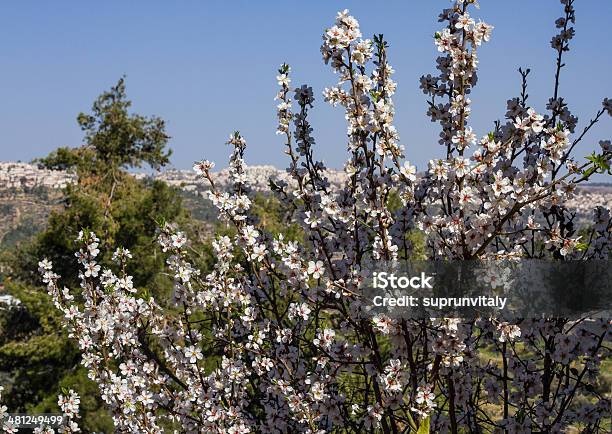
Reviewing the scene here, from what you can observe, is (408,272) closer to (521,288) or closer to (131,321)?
(521,288)

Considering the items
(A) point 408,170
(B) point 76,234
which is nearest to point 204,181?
(A) point 408,170

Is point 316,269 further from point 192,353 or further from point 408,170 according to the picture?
point 192,353

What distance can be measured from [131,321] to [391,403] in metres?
1.69

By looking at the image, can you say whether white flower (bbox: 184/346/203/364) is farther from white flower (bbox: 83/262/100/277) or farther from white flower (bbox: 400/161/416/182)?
white flower (bbox: 400/161/416/182)

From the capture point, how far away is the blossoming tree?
2.81 meters

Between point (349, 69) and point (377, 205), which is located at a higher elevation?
point (349, 69)

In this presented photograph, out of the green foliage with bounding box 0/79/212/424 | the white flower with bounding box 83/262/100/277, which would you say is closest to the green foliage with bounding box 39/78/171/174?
the green foliage with bounding box 0/79/212/424

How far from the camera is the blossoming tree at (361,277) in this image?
281 cm

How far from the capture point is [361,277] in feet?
9.57

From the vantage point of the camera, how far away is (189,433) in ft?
11.9

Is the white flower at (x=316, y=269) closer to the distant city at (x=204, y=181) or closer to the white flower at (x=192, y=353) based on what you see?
the distant city at (x=204, y=181)

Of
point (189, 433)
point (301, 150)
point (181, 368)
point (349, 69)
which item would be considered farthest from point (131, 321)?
point (349, 69)

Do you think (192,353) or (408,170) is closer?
(408,170)

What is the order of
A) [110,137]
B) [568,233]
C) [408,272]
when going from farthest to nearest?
Result: [110,137], [568,233], [408,272]
